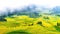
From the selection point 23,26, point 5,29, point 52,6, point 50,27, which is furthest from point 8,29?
point 52,6

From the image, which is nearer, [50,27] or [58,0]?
[50,27]

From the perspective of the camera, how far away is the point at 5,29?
2.02 m

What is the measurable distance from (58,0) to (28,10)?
16.5 inches

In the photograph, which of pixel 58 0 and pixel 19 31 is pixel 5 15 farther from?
pixel 58 0

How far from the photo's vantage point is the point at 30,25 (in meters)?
2.09

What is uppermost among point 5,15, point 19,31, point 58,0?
point 58,0

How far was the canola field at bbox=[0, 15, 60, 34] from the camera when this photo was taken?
203 cm

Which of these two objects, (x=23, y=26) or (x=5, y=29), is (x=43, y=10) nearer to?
(x=23, y=26)

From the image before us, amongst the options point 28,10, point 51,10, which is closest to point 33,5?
point 28,10

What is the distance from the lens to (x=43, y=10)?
7.34 ft

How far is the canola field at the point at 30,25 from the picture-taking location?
2.03 metres

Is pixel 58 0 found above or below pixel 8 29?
above

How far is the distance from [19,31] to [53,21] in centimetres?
45

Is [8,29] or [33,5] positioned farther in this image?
[33,5]
